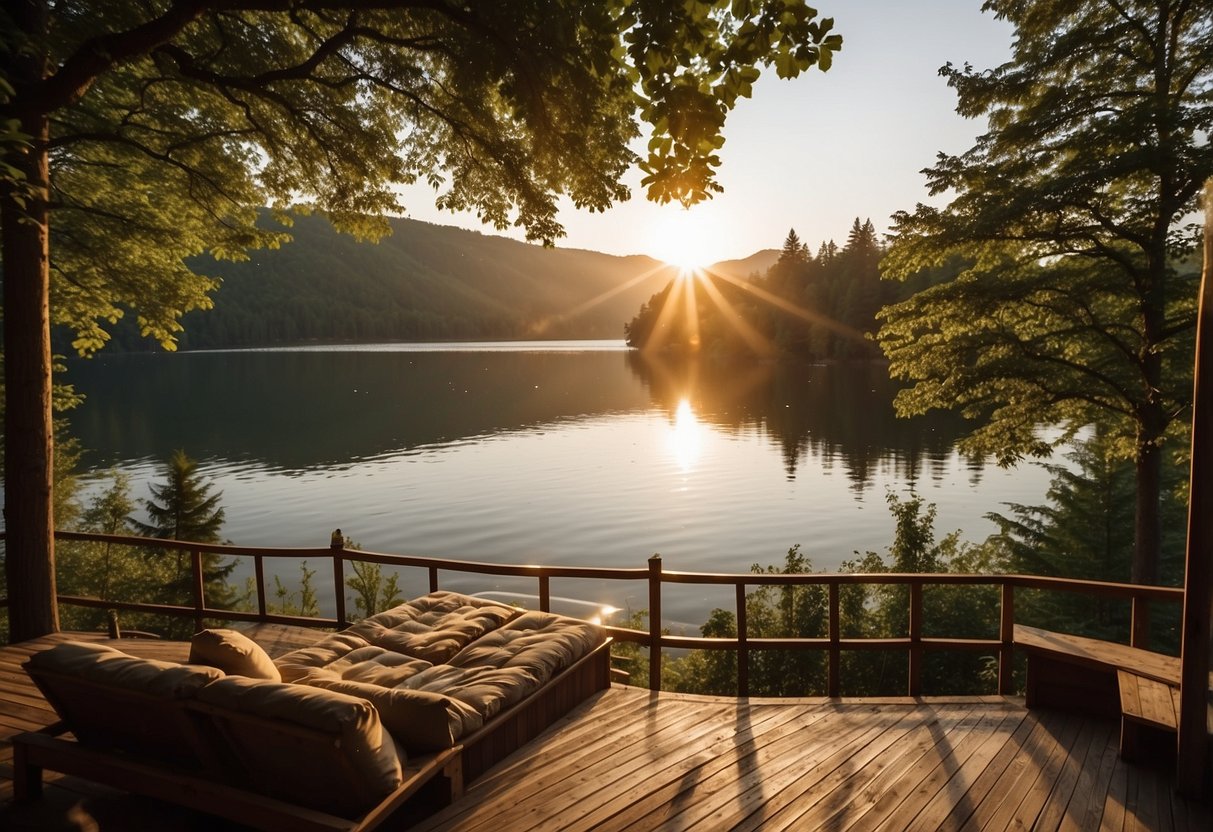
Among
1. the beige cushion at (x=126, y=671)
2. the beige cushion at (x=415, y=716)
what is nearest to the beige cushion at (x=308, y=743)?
the beige cushion at (x=126, y=671)

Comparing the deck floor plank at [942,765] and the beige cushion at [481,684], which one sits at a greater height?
the beige cushion at [481,684]

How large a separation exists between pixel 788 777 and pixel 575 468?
117 ft

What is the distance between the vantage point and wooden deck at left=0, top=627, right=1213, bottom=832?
13.3 ft

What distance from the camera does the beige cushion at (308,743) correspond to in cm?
327

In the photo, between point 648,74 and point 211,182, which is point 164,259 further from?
point 648,74

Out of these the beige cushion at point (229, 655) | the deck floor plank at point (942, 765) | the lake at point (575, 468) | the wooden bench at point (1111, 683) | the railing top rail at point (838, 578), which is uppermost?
→ the beige cushion at point (229, 655)

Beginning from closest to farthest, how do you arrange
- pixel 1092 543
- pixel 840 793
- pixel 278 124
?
pixel 840 793
pixel 278 124
pixel 1092 543

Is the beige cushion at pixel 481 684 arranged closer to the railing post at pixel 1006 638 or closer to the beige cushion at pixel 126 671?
the beige cushion at pixel 126 671

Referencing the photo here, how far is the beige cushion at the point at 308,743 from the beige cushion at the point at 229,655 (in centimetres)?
41

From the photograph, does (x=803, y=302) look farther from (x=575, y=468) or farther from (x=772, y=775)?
(x=772, y=775)

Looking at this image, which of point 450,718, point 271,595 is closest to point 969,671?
point 450,718

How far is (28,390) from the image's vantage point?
22.2ft

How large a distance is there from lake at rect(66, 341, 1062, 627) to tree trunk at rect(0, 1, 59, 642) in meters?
14.3

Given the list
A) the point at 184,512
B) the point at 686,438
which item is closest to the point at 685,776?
the point at 184,512
